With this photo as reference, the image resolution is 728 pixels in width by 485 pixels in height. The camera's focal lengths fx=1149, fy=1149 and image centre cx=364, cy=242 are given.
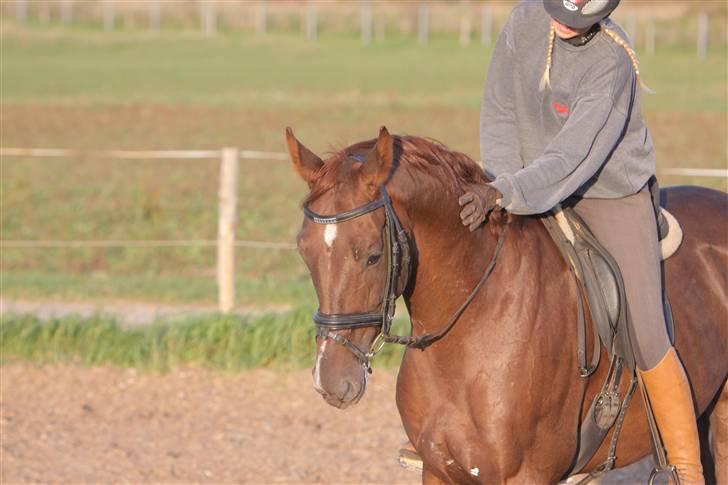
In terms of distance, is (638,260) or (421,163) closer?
(421,163)

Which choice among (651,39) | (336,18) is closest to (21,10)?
(336,18)

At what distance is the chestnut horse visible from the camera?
348cm

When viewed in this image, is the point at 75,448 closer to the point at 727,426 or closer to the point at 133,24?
the point at 727,426

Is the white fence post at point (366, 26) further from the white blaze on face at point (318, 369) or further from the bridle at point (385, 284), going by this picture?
the white blaze on face at point (318, 369)

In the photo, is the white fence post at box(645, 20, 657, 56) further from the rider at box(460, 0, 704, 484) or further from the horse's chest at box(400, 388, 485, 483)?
the horse's chest at box(400, 388, 485, 483)

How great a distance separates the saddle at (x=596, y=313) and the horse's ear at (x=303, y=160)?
37.7 inches

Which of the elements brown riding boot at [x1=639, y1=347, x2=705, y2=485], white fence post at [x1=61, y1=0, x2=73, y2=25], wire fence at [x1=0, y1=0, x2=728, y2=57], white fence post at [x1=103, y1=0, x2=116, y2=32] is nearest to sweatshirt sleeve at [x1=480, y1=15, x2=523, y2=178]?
brown riding boot at [x1=639, y1=347, x2=705, y2=485]

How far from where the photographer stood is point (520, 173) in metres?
3.81

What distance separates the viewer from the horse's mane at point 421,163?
3.60m

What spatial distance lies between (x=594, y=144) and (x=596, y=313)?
610mm

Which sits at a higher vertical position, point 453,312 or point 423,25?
point 453,312

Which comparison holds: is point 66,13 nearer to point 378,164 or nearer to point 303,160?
point 303,160

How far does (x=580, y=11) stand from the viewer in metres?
3.90

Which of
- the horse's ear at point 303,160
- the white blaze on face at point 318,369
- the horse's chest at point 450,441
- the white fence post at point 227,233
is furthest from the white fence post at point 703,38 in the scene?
the white blaze on face at point 318,369
